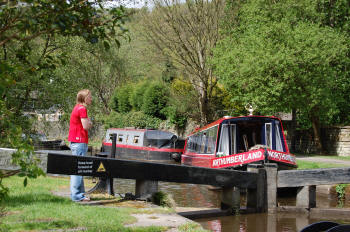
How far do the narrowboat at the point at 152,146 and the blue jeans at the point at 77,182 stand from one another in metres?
20.6

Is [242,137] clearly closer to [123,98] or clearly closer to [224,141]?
[224,141]

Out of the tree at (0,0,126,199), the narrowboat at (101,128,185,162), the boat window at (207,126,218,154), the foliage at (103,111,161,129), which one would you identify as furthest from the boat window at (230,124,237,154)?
the foliage at (103,111,161,129)

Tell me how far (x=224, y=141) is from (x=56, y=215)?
10835mm

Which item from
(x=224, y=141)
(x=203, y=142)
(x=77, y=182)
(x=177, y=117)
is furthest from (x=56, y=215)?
(x=177, y=117)

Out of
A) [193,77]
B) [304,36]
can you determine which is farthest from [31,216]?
[193,77]

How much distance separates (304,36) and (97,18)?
22.6m

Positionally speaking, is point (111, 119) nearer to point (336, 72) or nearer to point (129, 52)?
point (129, 52)

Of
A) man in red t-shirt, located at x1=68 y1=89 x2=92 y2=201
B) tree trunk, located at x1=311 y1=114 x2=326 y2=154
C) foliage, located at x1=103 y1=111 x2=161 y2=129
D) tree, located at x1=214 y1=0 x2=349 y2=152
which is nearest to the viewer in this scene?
man in red t-shirt, located at x1=68 y1=89 x2=92 y2=201

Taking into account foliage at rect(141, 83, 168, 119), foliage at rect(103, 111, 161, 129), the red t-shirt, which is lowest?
the red t-shirt

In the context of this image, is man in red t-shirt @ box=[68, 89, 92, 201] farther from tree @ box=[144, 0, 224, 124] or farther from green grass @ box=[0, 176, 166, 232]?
tree @ box=[144, 0, 224, 124]

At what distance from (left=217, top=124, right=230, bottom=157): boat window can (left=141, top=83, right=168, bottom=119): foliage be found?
23.5m

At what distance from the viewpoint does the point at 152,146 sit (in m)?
28.8

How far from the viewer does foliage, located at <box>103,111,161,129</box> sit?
132ft

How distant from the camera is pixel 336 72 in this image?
87.2 ft
